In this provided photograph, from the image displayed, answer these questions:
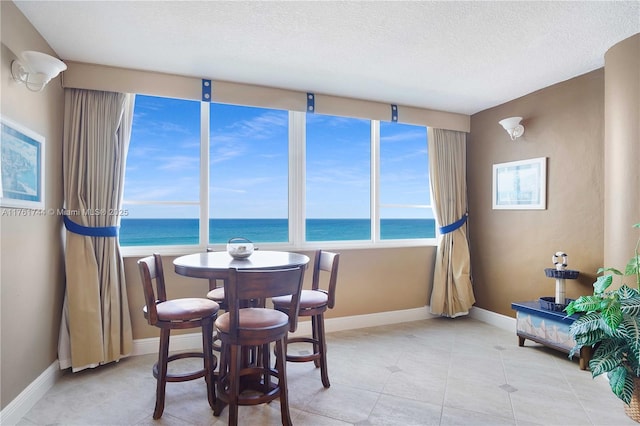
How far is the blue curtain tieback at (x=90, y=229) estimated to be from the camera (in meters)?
2.69

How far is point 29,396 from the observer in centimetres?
214

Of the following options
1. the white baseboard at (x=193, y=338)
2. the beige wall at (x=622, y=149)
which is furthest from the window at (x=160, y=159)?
the beige wall at (x=622, y=149)

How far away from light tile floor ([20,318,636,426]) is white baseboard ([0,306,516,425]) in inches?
2.7

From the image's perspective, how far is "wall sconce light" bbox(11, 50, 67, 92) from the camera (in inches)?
79.4

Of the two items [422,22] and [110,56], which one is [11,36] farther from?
[422,22]

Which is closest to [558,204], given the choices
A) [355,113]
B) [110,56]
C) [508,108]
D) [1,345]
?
[508,108]

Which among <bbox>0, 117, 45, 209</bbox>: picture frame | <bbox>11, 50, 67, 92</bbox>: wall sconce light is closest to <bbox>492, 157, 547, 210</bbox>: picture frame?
<bbox>11, 50, 67, 92</bbox>: wall sconce light

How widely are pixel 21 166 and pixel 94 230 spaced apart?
31.3 inches

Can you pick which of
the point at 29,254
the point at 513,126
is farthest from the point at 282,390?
the point at 513,126

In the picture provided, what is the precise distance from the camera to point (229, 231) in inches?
452

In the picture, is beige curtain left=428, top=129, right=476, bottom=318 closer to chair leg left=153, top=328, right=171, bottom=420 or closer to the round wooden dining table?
the round wooden dining table

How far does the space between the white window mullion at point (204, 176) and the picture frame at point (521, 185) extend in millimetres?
3145

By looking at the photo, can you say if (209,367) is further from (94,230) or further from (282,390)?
(94,230)

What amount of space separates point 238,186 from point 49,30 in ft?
27.5
